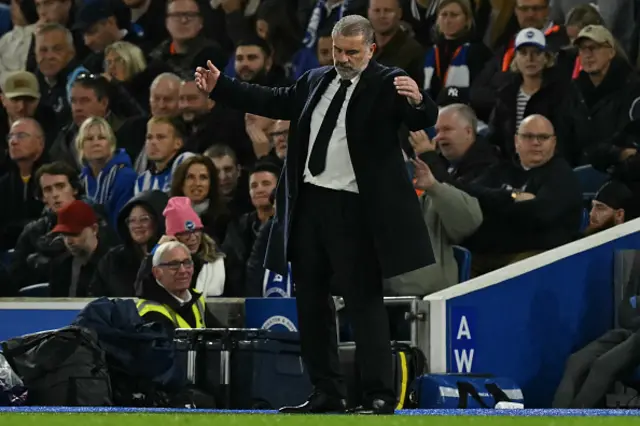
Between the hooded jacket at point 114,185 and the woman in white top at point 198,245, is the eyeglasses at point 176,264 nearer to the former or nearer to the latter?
the woman in white top at point 198,245

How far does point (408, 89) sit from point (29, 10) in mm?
9461

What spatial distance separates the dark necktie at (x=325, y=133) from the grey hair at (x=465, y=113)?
3845 mm

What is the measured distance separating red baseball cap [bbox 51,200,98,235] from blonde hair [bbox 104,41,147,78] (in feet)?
7.60

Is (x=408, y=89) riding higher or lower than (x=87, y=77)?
lower

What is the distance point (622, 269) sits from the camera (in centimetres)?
981

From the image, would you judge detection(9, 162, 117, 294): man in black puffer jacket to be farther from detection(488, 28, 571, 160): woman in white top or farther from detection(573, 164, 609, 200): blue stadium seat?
detection(573, 164, 609, 200): blue stadium seat

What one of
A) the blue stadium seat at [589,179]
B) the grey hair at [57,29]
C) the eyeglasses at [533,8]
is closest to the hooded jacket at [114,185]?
the grey hair at [57,29]

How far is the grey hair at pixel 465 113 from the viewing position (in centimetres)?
1098

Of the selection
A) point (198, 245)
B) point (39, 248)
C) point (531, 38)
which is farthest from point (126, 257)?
point (531, 38)

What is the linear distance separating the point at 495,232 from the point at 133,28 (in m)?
5.39

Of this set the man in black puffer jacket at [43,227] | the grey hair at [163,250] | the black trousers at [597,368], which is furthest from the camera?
the man in black puffer jacket at [43,227]

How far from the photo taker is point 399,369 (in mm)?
8852

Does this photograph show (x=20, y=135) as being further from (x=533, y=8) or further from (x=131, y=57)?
(x=533, y=8)

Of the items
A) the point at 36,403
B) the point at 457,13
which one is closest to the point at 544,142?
the point at 457,13
